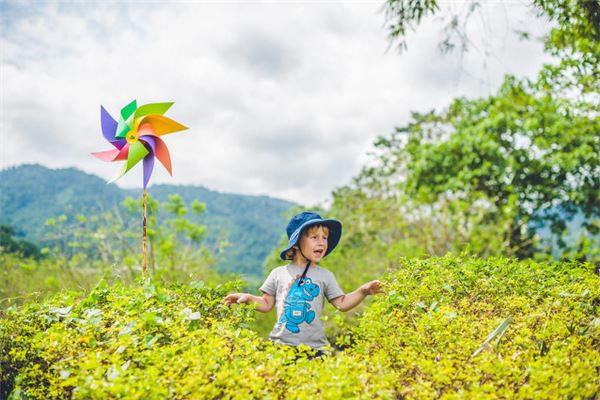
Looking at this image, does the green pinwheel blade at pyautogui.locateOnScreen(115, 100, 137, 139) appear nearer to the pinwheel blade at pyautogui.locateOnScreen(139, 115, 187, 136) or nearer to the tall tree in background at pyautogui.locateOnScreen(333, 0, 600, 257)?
the pinwheel blade at pyautogui.locateOnScreen(139, 115, 187, 136)

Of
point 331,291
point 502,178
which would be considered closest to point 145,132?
point 331,291

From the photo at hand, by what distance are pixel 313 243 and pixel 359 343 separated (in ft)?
3.36

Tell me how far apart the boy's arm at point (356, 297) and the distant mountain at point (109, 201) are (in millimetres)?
56570

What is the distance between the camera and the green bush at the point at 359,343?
1.97 meters

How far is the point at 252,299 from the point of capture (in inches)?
127

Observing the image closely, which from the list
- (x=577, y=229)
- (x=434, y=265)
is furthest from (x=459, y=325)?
(x=577, y=229)

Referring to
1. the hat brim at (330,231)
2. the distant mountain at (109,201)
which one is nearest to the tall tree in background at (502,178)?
the hat brim at (330,231)

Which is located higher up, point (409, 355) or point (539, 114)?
point (539, 114)

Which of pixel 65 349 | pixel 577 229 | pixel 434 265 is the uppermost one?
pixel 577 229

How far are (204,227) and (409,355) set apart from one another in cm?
745

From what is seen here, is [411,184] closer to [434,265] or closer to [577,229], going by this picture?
[577,229]

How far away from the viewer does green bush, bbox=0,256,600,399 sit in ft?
6.47

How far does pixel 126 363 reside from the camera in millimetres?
2174

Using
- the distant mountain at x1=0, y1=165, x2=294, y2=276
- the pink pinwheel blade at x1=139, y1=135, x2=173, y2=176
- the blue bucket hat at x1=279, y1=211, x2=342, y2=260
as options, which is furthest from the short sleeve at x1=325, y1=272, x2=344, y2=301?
the distant mountain at x1=0, y1=165, x2=294, y2=276
